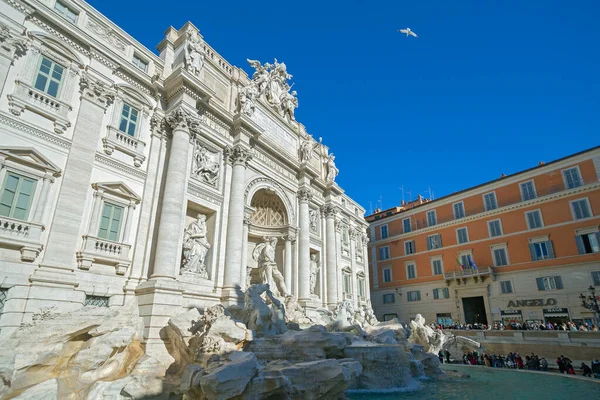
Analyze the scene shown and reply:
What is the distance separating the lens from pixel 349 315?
1805cm

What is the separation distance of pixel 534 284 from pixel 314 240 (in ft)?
50.2

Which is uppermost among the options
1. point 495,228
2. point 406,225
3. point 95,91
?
point 406,225

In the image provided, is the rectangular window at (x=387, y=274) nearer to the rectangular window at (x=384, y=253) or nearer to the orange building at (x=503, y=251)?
the orange building at (x=503, y=251)

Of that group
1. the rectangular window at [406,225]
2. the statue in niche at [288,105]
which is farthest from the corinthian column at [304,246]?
the rectangular window at [406,225]

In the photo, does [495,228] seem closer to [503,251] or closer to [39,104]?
[503,251]

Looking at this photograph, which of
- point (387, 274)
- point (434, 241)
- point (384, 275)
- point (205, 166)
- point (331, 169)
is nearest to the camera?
point (205, 166)

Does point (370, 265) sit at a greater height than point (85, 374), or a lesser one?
greater

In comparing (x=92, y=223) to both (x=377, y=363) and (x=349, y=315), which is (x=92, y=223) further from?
(x=349, y=315)

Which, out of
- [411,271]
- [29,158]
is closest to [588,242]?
[411,271]

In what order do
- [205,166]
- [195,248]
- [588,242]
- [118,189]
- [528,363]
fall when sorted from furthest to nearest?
[588,242]
[528,363]
[205,166]
[195,248]
[118,189]

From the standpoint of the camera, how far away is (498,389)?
9.92 m

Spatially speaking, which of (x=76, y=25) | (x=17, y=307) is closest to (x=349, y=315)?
(x=17, y=307)

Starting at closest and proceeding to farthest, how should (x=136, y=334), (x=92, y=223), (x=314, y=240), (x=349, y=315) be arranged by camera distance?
(x=136, y=334), (x=92, y=223), (x=349, y=315), (x=314, y=240)

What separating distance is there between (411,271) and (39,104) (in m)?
28.5
